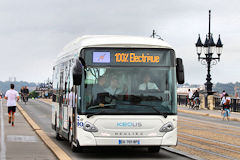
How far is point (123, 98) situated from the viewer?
43.1 ft

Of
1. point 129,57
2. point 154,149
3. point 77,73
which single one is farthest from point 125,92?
point 154,149

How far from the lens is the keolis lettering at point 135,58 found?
13.5m

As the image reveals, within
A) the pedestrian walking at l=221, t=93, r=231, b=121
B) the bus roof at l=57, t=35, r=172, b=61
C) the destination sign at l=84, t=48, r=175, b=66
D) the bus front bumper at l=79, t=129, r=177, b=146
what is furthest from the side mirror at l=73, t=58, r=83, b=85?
the pedestrian walking at l=221, t=93, r=231, b=121

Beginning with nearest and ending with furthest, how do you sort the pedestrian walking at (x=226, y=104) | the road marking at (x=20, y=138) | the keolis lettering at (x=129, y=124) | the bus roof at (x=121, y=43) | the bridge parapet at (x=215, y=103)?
the keolis lettering at (x=129, y=124), the bus roof at (x=121, y=43), the road marking at (x=20, y=138), the pedestrian walking at (x=226, y=104), the bridge parapet at (x=215, y=103)

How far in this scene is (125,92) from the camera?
1321 cm

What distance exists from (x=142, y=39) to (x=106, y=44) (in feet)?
3.11

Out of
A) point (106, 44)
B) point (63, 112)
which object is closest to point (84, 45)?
point (106, 44)

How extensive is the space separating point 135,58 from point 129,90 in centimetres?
78

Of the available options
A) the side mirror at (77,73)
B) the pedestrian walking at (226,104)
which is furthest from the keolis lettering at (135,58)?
the pedestrian walking at (226,104)

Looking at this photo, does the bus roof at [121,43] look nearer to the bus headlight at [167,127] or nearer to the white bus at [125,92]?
the white bus at [125,92]

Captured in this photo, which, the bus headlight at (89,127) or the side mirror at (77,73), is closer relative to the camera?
the side mirror at (77,73)

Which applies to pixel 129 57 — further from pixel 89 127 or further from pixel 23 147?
pixel 23 147

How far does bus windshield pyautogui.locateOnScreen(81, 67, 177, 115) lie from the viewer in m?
13.1

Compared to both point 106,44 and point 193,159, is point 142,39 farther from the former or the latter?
point 193,159
